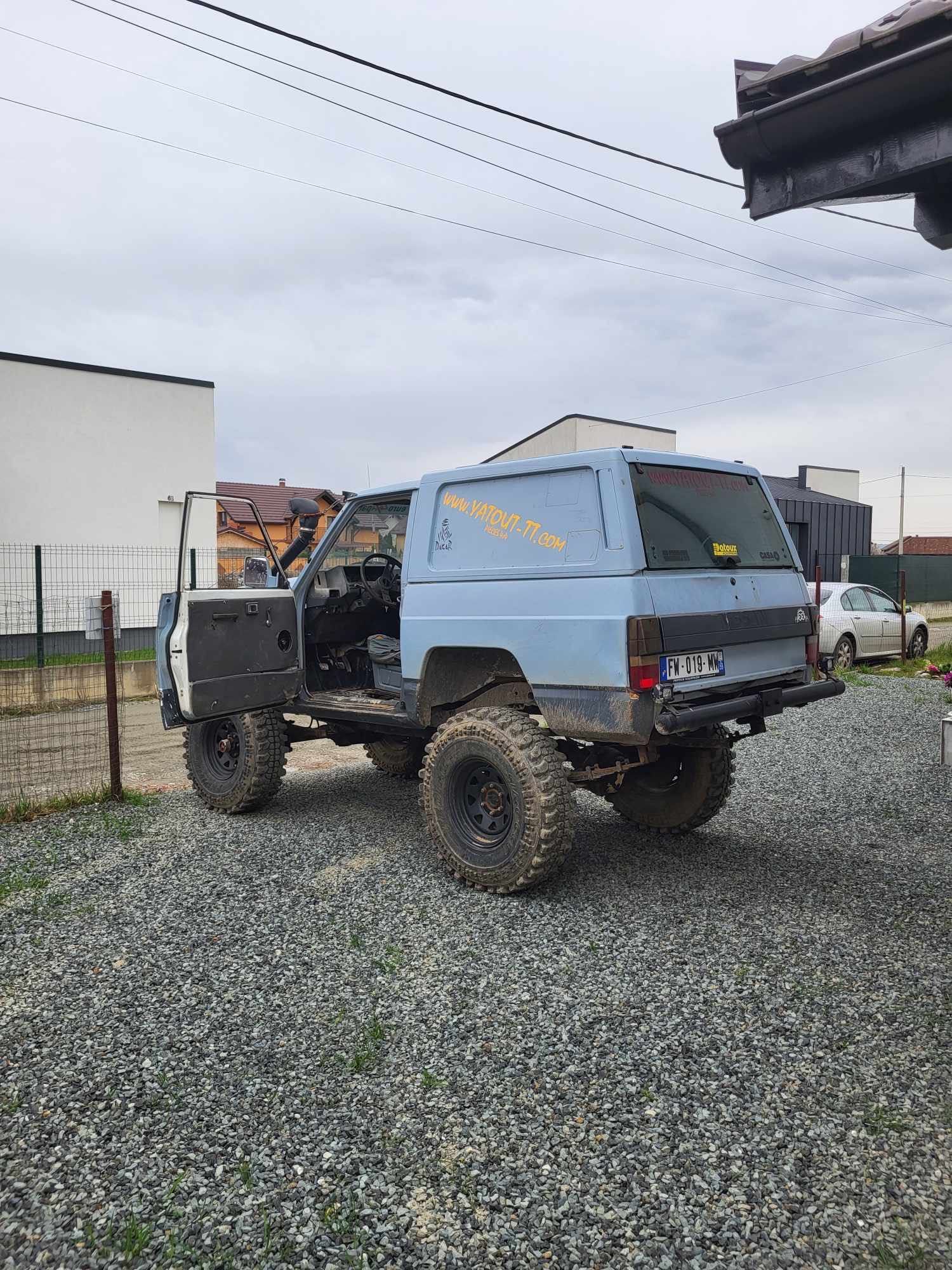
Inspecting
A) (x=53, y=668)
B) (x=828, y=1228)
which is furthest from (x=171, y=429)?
(x=828, y=1228)

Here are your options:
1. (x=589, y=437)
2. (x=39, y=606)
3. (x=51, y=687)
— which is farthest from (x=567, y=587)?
(x=589, y=437)

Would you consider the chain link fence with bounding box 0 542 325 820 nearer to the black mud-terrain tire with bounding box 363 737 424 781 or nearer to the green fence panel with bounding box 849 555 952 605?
the black mud-terrain tire with bounding box 363 737 424 781

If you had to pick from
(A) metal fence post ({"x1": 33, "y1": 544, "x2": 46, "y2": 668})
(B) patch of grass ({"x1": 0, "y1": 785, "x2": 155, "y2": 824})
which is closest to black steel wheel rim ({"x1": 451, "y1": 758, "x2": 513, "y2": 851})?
(B) patch of grass ({"x1": 0, "y1": 785, "x2": 155, "y2": 824})

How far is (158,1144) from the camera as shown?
8.48 ft

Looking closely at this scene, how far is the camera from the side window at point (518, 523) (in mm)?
4352

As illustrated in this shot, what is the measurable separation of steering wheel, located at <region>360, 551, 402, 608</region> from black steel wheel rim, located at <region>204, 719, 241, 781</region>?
4.39 ft

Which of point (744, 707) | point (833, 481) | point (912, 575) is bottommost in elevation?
point (744, 707)

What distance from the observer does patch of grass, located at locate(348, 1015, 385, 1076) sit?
3002 mm

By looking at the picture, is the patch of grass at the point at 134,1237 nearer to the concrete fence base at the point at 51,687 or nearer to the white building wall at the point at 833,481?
the concrete fence base at the point at 51,687

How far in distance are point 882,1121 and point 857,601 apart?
1306 cm

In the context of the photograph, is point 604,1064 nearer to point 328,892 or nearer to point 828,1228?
point 828,1228

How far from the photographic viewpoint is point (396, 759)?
7.36 meters

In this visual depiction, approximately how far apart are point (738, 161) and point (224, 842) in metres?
4.69

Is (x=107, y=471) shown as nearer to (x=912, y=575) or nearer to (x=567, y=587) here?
(x=567, y=587)
